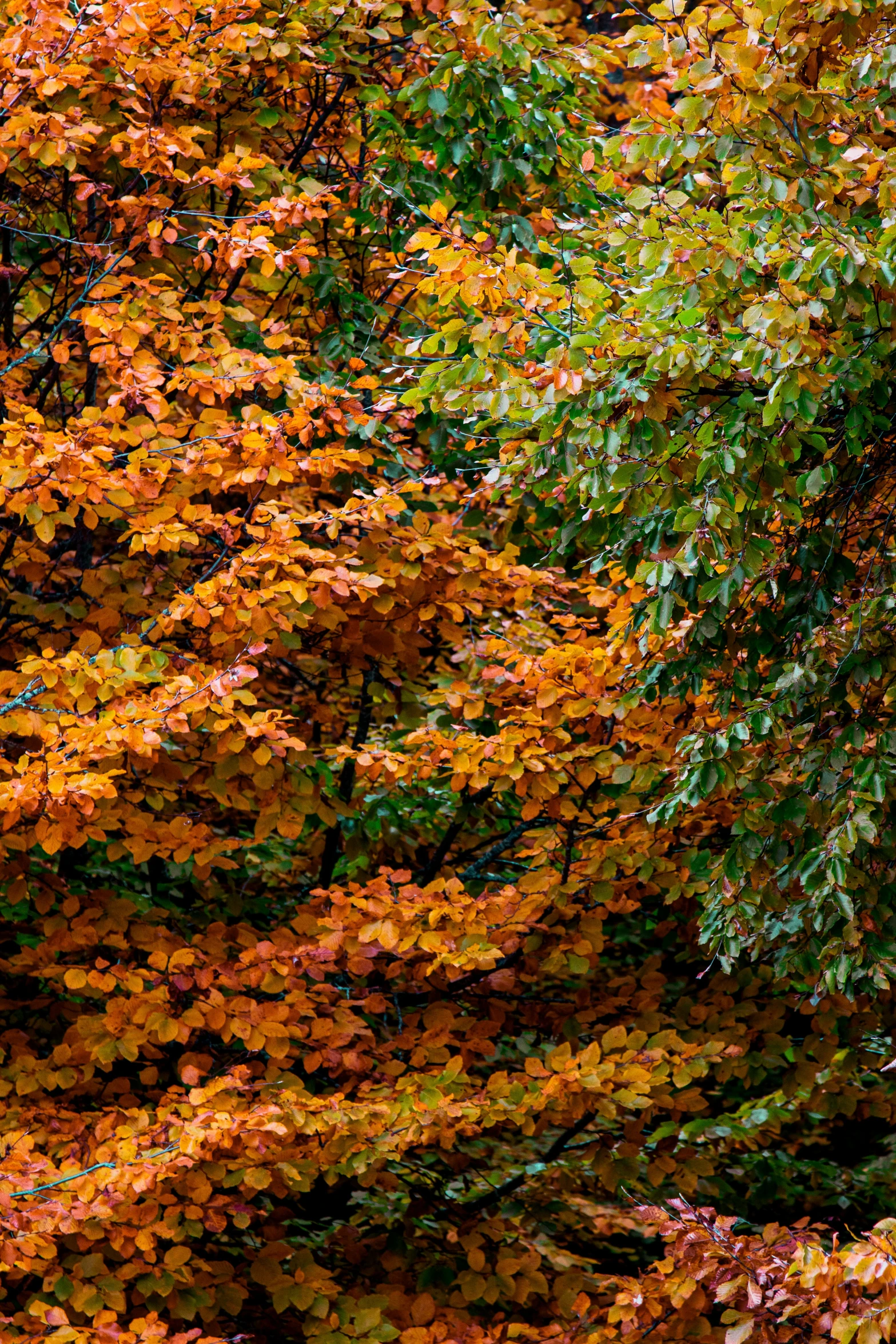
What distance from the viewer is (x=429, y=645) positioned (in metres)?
4.79

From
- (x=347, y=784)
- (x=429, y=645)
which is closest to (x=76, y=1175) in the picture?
(x=347, y=784)

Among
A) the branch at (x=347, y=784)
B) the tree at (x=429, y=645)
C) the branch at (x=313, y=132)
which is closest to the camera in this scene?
the tree at (x=429, y=645)

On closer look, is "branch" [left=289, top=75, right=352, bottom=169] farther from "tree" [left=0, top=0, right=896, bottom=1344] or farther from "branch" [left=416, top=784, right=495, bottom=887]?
"branch" [left=416, top=784, right=495, bottom=887]

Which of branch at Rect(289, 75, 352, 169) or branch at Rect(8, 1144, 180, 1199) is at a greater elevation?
branch at Rect(289, 75, 352, 169)

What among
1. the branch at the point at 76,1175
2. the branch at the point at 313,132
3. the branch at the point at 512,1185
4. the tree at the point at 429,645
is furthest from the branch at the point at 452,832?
the branch at the point at 313,132

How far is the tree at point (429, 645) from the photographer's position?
3.40 m

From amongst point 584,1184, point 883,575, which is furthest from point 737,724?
point 584,1184

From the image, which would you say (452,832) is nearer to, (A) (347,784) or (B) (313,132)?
(A) (347,784)

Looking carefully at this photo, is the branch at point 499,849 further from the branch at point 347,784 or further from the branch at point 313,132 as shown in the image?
the branch at point 313,132

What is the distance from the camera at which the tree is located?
3404 mm

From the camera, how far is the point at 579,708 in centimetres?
429

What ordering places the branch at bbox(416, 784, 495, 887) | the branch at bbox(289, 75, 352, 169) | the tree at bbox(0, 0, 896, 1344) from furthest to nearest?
1. the branch at bbox(289, 75, 352, 169)
2. the branch at bbox(416, 784, 495, 887)
3. the tree at bbox(0, 0, 896, 1344)

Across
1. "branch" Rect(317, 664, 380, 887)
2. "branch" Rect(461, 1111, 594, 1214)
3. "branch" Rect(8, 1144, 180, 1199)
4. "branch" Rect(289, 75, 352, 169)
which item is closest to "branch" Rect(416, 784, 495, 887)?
"branch" Rect(317, 664, 380, 887)

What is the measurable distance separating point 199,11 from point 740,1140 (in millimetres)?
4713
